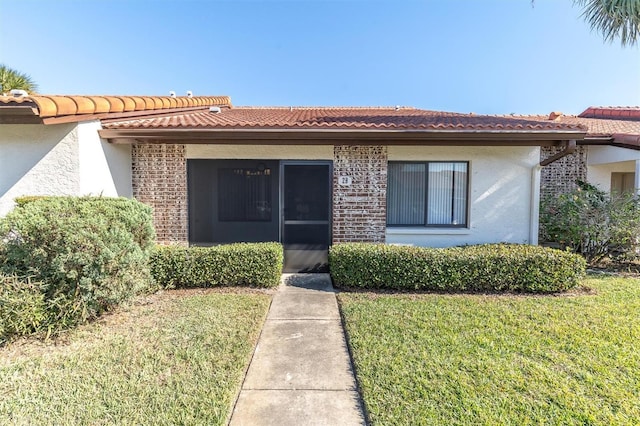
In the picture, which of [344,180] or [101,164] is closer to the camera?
[101,164]

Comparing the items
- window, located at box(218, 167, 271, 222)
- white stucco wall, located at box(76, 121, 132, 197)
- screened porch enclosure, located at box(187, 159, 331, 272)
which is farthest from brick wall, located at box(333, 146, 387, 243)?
white stucco wall, located at box(76, 121, 132, 197)

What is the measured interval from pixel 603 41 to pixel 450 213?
6.08 meters

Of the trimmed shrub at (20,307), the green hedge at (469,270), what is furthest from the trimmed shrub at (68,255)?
the green hedge at (469,270)

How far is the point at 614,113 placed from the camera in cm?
1403

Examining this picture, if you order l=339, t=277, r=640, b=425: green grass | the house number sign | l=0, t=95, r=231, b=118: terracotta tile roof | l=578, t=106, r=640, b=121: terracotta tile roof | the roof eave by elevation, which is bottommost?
l=339, t=277, r=640, b=425: green grass

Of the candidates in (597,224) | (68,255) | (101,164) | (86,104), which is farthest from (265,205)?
(597,224)

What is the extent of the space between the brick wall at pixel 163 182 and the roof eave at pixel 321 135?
0.53 m

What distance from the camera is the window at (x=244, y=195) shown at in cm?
1020

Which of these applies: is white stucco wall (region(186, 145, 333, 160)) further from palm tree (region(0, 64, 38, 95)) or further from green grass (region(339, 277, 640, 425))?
palm tree (region(0, 64, 38, 95))

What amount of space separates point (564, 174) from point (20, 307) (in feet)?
41.6

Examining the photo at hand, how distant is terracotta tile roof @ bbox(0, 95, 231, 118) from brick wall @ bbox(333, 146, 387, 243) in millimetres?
5087

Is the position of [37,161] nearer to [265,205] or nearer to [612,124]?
[265,205]

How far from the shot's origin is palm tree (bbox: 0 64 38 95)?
11617mm

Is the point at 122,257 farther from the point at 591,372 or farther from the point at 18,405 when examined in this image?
the point at 591,372
